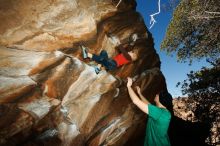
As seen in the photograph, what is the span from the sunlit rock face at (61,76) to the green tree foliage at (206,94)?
10072 millimetres

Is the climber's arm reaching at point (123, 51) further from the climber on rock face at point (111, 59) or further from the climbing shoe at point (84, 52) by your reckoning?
the climbing shoe at point (84, 52)

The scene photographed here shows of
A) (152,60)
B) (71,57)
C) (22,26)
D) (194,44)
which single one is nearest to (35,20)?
(22,26)

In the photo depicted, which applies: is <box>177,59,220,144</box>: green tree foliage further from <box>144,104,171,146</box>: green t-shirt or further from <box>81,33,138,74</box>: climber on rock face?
<box>144,104,171,146</box>: green t-shirt

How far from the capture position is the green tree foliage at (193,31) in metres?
14.6

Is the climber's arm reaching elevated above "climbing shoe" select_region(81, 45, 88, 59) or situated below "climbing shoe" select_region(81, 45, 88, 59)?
below

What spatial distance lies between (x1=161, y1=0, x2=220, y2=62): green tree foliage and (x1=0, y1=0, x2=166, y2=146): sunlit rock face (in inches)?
233

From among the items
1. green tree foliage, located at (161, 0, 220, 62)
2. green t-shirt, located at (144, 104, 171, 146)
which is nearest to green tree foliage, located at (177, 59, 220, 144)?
green tree foliage, located at (161, 0, 220, 62)

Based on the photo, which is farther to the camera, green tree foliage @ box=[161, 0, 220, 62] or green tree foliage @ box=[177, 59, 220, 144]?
green tree foliage @ box=[177, 59, 220, 144]

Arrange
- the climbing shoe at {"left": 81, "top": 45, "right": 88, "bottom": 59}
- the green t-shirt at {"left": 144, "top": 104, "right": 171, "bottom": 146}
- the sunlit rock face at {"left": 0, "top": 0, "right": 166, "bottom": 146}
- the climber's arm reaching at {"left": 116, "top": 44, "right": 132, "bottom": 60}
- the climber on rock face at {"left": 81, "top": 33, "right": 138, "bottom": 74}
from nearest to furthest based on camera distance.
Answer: the green t-shirt at {"left": 144, "top": 104, "right": 171, "bottom": 146}
the sunlit rock face at {"left": 0, "top": 0, "right": 166, "bottom": 146}
the climbing shoe at {"left": 81, "top": 45, "right": 88, "bottom": 59}
the climber on rock face at {"left": 81, "top": 33, "right": 138, "bottom": 74}
the climber's arm reaching at {"left": 116, "top": 44, "right": 132, "bottom": 60}

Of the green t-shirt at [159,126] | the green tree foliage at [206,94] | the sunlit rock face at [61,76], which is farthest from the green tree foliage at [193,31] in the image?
the green t-shirt at [159,126]

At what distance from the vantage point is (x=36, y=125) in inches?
307

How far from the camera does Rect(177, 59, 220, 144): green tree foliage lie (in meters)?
18.6

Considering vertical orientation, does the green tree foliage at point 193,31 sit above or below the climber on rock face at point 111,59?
below

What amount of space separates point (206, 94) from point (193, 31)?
4.74 m
